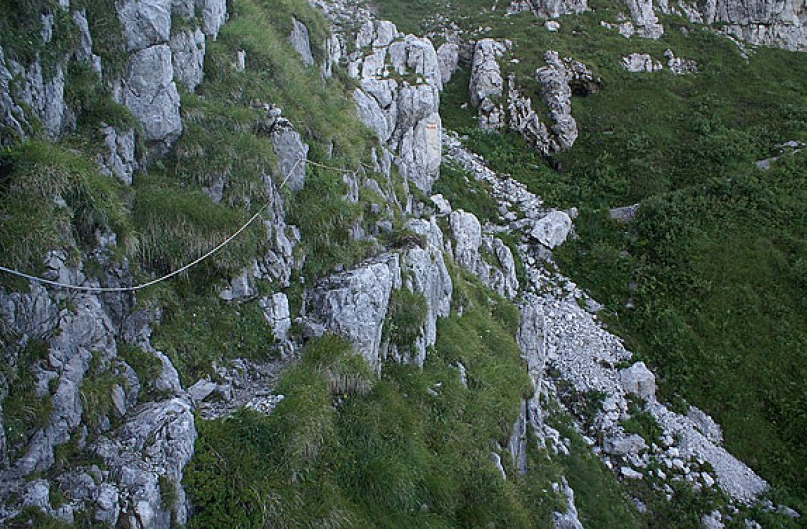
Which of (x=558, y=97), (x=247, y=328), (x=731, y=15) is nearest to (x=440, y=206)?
(x=247, y=328)

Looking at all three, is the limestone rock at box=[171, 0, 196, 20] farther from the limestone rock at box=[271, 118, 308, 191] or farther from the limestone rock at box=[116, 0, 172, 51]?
the limestone rock at box=[271, 118, 308, 191]

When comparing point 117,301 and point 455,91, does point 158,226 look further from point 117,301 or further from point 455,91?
point 455,91

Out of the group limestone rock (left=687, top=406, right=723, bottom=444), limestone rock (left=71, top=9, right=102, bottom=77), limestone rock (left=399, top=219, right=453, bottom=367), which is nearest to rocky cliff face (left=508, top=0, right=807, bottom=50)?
limestone rock (left=687, top=406, right=723, bottom=444)

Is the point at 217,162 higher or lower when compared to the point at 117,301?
higher

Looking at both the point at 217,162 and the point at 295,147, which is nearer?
the point at 217,162

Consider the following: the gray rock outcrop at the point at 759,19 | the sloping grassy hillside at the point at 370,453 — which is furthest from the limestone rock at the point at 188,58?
the gray rock outcrop at the point at 759,19

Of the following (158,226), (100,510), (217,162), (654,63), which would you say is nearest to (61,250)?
(158,226)
